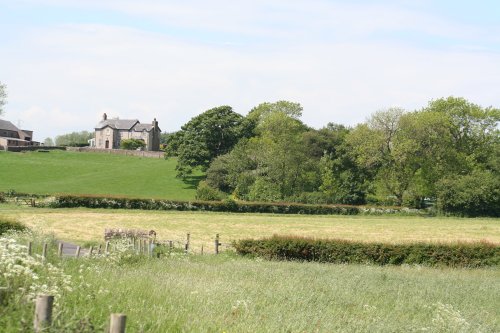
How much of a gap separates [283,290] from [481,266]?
1993 cm

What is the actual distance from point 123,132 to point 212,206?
10862cm

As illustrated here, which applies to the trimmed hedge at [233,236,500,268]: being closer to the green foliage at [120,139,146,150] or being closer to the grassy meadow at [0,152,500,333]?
the grassy meadow at [0,152,500,333]

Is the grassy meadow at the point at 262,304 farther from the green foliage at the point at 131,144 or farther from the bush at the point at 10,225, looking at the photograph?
the green foliage at the point at 131,144

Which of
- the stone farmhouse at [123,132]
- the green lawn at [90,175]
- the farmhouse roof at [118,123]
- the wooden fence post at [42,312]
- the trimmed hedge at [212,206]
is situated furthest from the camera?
the farmhouse roof at [118,123]

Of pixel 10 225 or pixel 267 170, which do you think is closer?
pixel 10 225

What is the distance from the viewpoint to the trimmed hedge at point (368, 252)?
3097 cm

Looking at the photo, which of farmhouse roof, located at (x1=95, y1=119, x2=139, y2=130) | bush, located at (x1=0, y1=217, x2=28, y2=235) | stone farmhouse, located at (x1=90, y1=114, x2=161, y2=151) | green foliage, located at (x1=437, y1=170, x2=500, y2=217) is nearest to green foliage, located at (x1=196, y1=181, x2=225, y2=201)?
green foliage, located at (x1=437, y1=170, x2=500, y2=217)

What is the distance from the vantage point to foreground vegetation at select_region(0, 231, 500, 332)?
8.45 metres

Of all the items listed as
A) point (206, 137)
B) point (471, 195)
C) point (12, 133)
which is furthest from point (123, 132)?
point (471, 195)

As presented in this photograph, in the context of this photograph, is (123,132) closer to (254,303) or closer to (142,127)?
(142,127)

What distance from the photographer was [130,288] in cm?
1080

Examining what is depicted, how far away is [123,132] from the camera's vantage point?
173375mm

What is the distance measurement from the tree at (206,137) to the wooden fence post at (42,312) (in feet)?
310

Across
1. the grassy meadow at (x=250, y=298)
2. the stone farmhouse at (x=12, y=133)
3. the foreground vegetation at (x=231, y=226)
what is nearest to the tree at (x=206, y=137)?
the foreground vegetation at (x=231, y=226)
